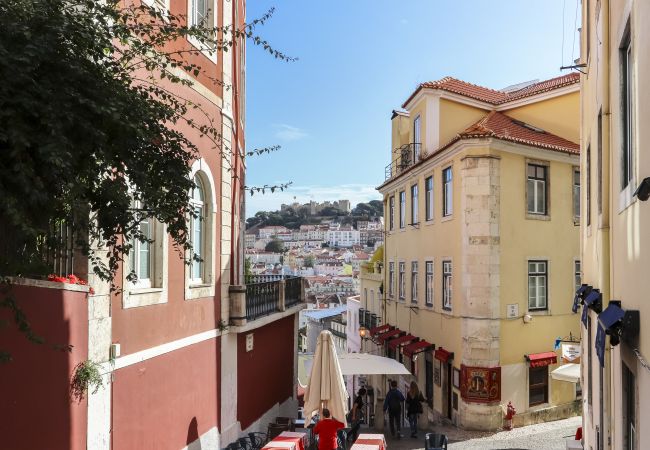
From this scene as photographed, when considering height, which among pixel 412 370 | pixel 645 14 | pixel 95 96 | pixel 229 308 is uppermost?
pixel 645 14

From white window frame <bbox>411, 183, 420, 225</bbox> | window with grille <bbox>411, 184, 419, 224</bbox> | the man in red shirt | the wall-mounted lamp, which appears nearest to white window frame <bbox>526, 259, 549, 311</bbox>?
white window frame <bbox>411, 183, 420, 225</bbox>

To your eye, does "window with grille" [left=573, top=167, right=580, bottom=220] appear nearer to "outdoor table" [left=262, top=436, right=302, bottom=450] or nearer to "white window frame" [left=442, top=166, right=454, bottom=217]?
"white window frame" [left=442, top=166, right=454, bottom=217]

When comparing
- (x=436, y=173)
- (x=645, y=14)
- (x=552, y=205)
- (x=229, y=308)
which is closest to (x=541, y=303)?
(x=552, y=205)

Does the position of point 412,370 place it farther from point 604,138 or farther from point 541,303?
point 604,138

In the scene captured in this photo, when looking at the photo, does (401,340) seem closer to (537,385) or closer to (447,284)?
(447,284)

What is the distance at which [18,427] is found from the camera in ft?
17.3

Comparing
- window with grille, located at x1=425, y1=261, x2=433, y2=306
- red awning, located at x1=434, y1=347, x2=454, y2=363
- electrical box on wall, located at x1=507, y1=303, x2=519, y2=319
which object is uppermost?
window with grille, located at x1=425, y1=261, x2=433, y2=306

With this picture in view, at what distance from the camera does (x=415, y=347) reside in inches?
789

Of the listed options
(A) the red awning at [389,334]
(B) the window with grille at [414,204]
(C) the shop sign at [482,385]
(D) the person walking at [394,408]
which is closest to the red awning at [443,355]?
(C) the shop sign at [482,385]

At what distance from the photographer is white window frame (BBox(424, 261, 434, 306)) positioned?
2047 centimetres

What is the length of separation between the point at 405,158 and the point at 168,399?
54.9ft

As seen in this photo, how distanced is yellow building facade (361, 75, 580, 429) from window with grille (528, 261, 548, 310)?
0.03 meters

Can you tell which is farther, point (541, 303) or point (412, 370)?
point (412, 370)

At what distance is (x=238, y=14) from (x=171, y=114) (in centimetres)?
824
